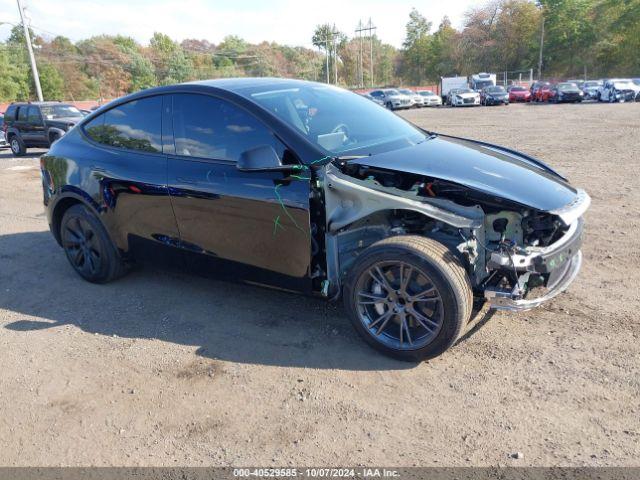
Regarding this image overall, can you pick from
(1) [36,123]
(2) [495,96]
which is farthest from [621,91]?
(1) [36,123]

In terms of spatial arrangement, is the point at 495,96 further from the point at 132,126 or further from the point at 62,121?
the point at 132,126

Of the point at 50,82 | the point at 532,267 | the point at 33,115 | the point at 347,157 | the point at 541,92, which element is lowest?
the point at 541,92

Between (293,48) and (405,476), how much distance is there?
123310mm

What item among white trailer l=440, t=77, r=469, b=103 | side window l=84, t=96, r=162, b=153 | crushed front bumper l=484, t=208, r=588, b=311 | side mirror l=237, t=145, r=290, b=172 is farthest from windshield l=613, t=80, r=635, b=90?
side mirror l=237, t=145, r=290, b=172

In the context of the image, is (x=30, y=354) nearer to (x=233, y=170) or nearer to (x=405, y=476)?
(x=233, y=170)

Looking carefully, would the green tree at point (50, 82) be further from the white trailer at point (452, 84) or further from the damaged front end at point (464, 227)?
the damaged front end at point (464, 227)

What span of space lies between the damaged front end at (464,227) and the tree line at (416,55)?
57095mm

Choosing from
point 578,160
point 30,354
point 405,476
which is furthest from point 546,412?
point 578,160

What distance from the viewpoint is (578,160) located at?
10422 mm

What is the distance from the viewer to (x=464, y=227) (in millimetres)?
3100

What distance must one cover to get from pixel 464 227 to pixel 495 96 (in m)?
37.3

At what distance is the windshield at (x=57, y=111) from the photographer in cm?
1577

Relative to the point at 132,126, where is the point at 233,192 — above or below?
below

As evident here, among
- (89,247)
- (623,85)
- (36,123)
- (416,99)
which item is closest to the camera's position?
(89,247)
